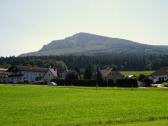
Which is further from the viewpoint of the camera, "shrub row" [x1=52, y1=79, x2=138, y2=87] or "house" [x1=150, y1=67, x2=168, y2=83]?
"house" [x1=150, y1=67, x2=168, y2=83]

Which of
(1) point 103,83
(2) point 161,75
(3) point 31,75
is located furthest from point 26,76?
(1) point 103,83

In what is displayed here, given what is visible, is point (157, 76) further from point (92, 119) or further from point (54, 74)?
point (92, 119)

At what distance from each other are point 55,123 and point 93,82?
8772 centimetres

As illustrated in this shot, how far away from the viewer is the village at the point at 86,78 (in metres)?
109

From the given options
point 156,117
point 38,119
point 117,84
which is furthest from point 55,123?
point 117,84

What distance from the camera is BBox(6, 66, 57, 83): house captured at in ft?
573

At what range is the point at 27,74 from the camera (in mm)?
183875

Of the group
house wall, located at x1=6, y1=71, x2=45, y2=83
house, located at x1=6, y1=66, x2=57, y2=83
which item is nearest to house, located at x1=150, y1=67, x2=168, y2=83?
house, located at x1=6, y1=66, x2=57, y2=83

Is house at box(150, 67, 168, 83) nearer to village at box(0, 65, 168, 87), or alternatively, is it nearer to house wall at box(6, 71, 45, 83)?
village at box(0, 65, 168, 87)

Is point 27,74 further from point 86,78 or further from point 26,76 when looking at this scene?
point 86,78

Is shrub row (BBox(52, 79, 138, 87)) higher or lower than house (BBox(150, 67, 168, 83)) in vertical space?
lower

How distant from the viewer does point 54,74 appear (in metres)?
177

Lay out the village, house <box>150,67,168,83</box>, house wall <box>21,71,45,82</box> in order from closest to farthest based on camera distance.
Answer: the village, house <box>150,67,168,83</box>, house wall <box>21,71,45,82</box>

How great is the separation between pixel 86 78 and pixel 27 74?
4446 centimetres
